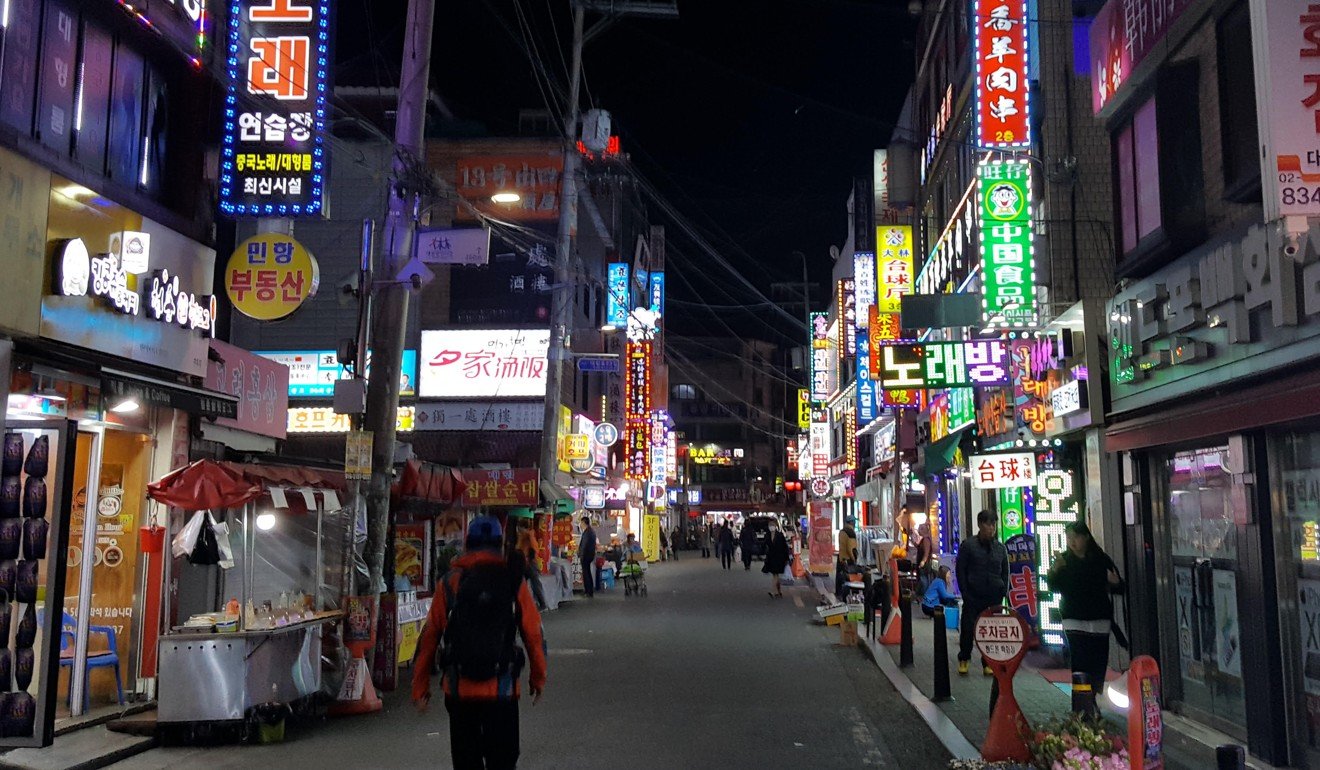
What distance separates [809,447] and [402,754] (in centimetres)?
5575

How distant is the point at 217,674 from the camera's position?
9828 mm

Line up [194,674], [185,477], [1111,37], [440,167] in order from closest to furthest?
[194,674] → [185,477] → [1111,37] → [440,167]

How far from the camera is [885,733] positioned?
1002 centimetres

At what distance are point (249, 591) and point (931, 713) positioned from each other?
706 cm

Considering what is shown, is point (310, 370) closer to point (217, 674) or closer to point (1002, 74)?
point (217, 674)

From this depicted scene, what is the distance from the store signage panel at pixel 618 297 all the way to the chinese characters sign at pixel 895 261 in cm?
1411

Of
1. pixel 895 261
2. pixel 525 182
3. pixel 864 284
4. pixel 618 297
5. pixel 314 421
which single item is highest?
pixel 525 182

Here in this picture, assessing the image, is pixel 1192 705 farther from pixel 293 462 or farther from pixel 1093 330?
pixel 293 462

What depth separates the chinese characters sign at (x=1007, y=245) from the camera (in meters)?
14.4

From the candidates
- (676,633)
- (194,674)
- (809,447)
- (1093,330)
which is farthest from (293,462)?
(809,447)

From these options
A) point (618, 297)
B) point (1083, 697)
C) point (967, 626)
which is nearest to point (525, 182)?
point (618, 297)

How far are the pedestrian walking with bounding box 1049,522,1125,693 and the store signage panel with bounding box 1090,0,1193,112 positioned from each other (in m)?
4.87

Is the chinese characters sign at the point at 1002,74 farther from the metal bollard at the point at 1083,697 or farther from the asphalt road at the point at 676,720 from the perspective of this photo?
the metal bollard at the point at 1083,697

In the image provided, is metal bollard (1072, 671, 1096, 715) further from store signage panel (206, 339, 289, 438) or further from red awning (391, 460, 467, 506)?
store signage panel (206, 339, 289, 438)
